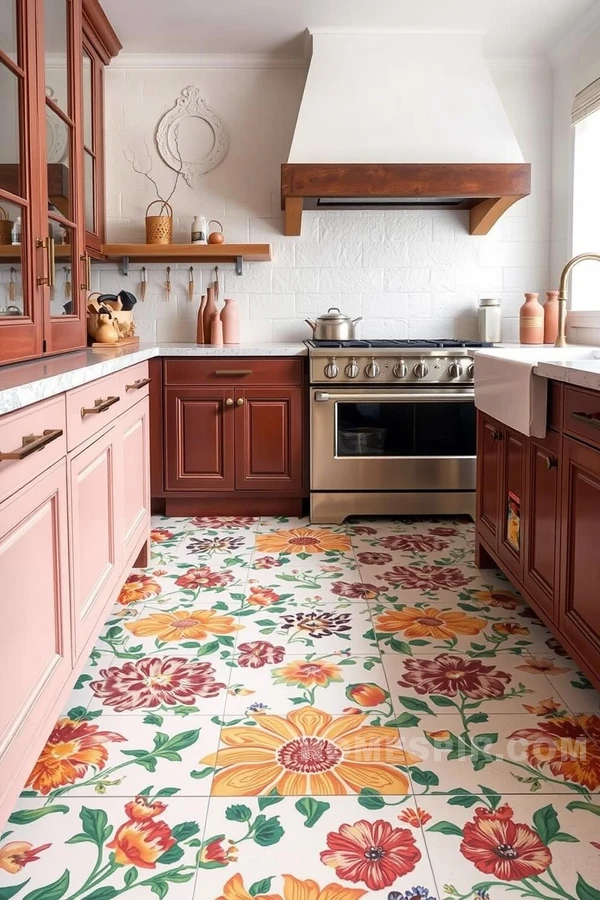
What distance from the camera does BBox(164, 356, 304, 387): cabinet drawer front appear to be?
3.89 metres

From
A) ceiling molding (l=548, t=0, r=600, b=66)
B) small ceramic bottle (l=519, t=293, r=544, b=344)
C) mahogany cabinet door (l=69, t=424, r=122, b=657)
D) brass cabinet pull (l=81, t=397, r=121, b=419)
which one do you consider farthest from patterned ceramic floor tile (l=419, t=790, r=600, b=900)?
ceiling molding (l=548, t=0, r=600, b=66)

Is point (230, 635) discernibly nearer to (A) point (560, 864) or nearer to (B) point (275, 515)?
(A) point (560, 864)

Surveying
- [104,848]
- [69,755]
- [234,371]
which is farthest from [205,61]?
[104,848]

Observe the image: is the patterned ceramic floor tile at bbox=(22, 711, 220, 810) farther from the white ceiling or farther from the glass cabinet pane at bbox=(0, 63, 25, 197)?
the white ceiling

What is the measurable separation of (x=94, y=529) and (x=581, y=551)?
4.10 feet

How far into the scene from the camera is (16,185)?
2.21 m

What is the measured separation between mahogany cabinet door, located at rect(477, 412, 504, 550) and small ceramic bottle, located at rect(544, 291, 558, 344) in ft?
3.90

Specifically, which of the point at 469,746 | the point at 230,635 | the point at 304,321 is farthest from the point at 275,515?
the point at 469,746

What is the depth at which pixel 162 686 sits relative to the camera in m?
2.13

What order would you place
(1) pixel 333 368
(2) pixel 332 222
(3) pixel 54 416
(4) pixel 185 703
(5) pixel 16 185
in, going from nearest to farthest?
(3) pixel 54 416
(4) pixel 185 703
(5) pixel 16 185
(1) pixel 333 368
(2) pixel 332 222

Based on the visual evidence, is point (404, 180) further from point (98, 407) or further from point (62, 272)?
point (98, 407)

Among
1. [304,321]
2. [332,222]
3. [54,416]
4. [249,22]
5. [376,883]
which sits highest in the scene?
[249,22]

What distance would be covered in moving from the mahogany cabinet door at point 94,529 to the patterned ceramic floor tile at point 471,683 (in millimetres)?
817

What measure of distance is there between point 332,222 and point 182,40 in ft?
3.84
